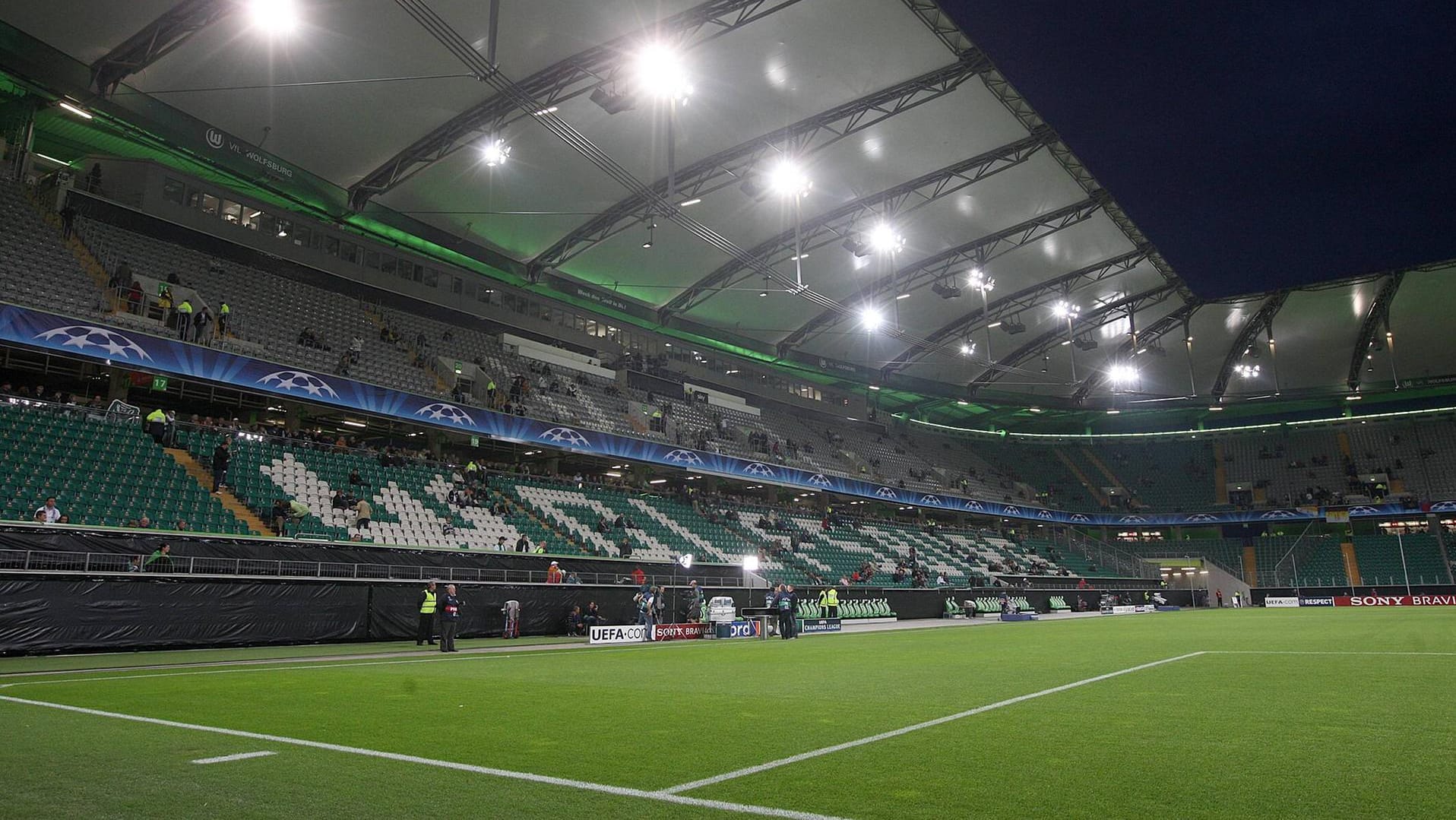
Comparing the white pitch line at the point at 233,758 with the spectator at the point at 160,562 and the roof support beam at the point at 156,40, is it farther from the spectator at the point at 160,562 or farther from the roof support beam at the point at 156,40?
the roof support beam at the point at 156,40

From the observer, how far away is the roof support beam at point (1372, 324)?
42.6 m

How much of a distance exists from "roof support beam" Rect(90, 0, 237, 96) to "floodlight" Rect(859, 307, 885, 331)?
29.1 meters

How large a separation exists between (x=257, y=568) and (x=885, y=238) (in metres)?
24.2

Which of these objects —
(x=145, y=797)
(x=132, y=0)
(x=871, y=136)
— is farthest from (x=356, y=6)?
(x=145, y=797)

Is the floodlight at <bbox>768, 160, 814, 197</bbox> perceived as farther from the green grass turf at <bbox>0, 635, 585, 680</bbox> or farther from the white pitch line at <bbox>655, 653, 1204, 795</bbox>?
the white pitch line at <bbox>655, 653, 1204, 795</bbox>

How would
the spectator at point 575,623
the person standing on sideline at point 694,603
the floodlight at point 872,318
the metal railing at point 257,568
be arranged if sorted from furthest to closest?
the floodlight at point 872,318 → the person standing on sideline at point 694,603 → the spectator at point 575,623 → the metal railing at point 257,568

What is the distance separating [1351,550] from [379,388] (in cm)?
6153

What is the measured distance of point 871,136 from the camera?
1174 inches

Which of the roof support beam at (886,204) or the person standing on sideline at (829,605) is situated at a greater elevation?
the roof support beam at (886,204)

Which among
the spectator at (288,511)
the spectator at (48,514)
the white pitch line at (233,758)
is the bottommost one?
the white pitch line at (233,758)

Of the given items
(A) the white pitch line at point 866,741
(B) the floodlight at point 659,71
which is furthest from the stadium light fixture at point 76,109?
(A) the white pitch line at point 866,741

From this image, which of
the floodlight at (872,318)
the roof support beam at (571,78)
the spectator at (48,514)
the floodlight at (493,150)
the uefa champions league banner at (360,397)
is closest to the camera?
the spectator at (48,514)

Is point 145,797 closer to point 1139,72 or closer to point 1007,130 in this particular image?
point 1139,72

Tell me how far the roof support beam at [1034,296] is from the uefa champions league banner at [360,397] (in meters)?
9.61
